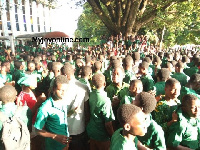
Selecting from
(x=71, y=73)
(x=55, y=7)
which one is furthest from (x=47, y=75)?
(x=55, y=7)

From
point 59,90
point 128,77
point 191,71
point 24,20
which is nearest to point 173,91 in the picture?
point 128,77

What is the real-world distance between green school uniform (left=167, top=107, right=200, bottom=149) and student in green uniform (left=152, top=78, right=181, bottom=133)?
0.16 meters

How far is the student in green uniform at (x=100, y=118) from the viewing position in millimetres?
2492

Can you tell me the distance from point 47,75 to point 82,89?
200cm

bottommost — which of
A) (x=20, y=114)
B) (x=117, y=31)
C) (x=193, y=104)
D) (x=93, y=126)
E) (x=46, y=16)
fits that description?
(x=93, y=126)

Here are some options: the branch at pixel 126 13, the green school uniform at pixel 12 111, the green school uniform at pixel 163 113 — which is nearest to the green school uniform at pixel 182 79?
the green school uniform at pixel 163 113

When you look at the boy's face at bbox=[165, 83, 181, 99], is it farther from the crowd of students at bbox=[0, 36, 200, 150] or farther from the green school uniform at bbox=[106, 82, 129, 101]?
the green school uniform at bbox=[106, 82, 129, 101]

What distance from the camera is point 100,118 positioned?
8.43 feet

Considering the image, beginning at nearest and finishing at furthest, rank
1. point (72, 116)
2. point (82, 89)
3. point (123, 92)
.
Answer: point (72, 116)
point (82, 89)
point (123, 92)

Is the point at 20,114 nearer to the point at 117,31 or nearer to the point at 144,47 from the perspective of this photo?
the point at 144,47

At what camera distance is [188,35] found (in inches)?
1121

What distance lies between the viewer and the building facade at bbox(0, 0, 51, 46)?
29172 mm

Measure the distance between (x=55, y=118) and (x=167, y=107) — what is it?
152 cm

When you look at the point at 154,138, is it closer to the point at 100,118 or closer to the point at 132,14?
the point at 100,118
